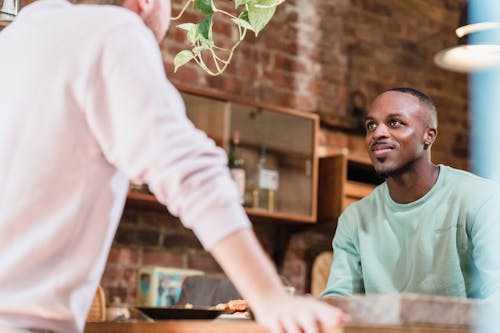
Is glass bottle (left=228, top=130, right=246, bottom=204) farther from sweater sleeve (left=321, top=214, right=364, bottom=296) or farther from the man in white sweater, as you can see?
the man in white sweater

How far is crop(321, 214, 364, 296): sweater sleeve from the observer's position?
2.32m

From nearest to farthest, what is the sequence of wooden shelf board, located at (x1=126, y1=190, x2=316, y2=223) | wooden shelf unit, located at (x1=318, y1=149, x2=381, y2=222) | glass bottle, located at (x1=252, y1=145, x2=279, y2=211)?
wooden shelf board, located at (x1=126, y1=190, x2=316, y2=223)
glass bottle, located at (x1=252, y1=145, x2=279, y2=211)
wooden shelf unit, located at (x1=318, y1=149, x2=381, y2=222)

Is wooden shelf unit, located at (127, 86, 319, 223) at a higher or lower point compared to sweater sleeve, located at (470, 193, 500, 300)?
higher

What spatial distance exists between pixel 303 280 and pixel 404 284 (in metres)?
2.29

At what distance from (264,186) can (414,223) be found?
194 centimetres

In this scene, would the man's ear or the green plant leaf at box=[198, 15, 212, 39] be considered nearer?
the green plant leaf at box=[198, 15, 212, 39]

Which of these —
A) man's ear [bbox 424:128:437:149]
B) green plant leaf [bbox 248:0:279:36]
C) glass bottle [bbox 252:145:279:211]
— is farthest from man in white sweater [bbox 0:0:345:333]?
glass bottle [bbox 252:145:279:211]

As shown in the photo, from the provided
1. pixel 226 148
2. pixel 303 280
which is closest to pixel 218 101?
pixel 226 148

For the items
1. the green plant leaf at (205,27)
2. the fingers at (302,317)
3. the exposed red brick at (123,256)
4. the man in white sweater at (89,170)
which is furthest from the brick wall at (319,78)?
the fingers at (302,317)

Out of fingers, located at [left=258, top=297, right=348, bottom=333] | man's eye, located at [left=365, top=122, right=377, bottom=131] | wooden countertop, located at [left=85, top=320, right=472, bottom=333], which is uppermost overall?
man's eye, located at [left=365, top=122, right=377, bottom=131]

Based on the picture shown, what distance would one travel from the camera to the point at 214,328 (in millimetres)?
994

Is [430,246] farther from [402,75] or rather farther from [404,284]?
[402,75]

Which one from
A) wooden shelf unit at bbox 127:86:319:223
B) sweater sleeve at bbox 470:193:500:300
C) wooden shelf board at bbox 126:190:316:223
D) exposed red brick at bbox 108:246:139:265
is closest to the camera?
sweater sleeve at bbox 470:193:500:300

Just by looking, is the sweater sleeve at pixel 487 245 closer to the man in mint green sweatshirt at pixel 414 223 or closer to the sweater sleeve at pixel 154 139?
the man in mint green sweatshirt at pixel 414 223
